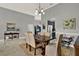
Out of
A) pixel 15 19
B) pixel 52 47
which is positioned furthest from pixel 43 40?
pixel 15 19

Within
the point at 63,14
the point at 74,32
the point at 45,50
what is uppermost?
the point at 63,14

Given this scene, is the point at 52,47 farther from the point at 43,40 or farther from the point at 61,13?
the point at 61,13

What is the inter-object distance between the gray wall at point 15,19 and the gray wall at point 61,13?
310mm

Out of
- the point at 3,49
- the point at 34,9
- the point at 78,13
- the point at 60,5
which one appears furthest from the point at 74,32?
the point at 3,49

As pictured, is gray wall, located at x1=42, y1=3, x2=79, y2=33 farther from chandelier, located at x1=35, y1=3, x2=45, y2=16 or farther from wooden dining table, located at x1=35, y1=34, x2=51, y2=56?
wooden dining table, located at x1=35, y1=34, x2=51, y2=56

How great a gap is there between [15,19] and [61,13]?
0.84 m

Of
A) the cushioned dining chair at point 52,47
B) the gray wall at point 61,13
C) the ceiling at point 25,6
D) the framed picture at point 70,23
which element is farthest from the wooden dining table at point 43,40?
the ceiling at point 25,6

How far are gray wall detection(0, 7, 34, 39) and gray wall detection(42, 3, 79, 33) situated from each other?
1.02ft

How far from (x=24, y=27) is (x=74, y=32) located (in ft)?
2.94

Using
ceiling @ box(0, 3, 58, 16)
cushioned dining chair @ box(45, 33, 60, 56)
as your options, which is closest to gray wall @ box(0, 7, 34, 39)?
ceiling @ box(0, 3, 58, 16)

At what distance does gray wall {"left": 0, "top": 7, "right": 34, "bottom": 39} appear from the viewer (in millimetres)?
2354

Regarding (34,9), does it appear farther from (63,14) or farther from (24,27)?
(63,14)

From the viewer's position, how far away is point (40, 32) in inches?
94.3

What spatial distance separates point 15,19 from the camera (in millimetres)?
2387
